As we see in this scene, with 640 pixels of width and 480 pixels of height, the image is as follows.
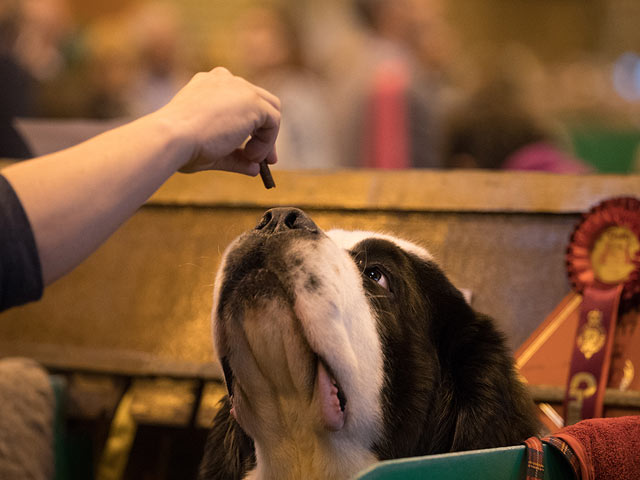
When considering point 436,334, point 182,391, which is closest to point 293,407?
point 436,334

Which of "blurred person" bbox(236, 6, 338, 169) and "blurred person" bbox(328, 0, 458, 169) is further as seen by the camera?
"blurred person" bbox(236, 6, 338, 169)

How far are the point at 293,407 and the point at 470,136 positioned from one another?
8.86 ft

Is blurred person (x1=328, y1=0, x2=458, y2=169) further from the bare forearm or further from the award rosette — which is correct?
the bare forearm

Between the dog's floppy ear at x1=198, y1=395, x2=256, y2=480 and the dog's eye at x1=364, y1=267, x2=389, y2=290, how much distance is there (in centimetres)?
41

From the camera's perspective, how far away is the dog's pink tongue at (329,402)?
1.37 meters

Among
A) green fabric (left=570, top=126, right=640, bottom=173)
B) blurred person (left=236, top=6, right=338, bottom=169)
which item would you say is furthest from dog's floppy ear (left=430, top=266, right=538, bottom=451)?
green fabric (left=570, top=126, right=640, bottom=173)

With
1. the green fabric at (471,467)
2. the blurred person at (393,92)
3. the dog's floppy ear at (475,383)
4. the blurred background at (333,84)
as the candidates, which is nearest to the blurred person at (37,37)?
the blurred background at (333,84)

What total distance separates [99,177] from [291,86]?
347 cm

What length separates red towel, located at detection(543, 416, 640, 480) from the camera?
48.5 inches

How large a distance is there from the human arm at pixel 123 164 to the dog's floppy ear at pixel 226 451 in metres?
0.56

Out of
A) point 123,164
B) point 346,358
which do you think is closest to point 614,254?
point 346,358

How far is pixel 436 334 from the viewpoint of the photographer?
5.32 feet

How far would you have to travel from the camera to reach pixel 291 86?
455 cm

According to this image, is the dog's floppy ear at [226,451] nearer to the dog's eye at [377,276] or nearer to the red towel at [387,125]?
the dog's eye at [377,276]
